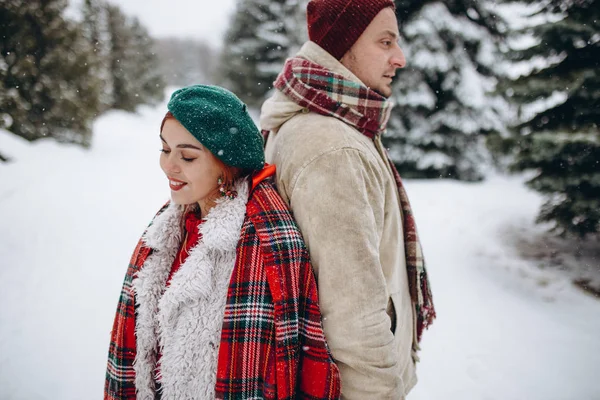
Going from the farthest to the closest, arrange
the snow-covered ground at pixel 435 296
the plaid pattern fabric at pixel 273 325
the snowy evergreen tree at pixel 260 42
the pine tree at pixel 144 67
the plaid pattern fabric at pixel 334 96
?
the pine tree at pixel 144 67, the snowy evergreen tree at pixel 260 42, the snow-covered ground at pixel 435 296, the plaid pattern fabric at pixel 334 96, the plaid pattern fabric at pixel 273 325

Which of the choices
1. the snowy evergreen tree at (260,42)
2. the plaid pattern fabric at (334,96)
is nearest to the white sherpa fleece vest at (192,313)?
the plaid pattern fabric at (334,96)

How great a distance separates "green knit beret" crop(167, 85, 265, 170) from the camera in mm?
1427

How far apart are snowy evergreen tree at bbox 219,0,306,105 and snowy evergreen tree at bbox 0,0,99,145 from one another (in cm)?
770

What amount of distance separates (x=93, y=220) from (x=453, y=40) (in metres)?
9.33

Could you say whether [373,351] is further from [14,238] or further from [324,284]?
[14,238]

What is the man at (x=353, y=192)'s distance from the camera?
1.35 m

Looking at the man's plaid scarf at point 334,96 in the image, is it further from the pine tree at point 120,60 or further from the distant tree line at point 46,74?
the pine tree at point 120,60

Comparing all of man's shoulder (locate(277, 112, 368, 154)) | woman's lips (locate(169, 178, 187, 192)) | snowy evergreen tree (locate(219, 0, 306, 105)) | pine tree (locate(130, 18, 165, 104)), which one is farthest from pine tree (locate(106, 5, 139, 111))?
man's shoulder (locate(277, 112, 368, 154))

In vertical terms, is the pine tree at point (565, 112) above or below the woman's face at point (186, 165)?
above

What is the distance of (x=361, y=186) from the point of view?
55.7 inches

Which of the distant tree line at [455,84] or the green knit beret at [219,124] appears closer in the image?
the green knit beret at [219,124]

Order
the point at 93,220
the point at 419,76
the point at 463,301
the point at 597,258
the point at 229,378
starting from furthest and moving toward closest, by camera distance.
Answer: the point at 419,76
the point at 93,220
the point at 597,258
the point at 463,301
the point at 229,378

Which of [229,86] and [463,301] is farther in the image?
[229,86]

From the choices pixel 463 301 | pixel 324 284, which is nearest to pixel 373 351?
pixel 324 284
